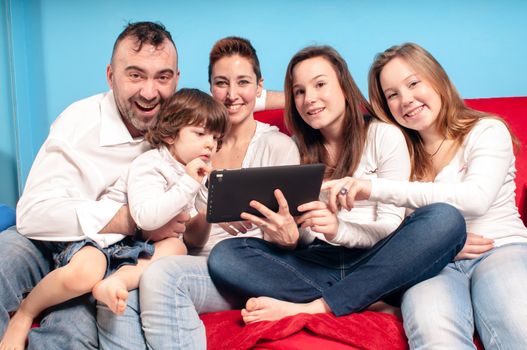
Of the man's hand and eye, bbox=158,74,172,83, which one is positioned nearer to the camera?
the man's hand

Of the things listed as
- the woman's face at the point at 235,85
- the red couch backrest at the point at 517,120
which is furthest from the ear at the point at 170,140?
the red couch backrest at the point at 517,120

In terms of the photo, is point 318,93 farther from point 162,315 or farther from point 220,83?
point 162,315

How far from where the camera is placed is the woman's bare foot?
4.58 ft

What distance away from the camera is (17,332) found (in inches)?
55.8

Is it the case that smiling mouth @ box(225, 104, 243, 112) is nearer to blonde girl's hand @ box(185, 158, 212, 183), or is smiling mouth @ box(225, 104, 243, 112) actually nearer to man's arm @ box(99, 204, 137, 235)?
blonde girl's hand @ box(185, 158, 212, 183)

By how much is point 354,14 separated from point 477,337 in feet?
4.80

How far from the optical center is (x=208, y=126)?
5.41 ft

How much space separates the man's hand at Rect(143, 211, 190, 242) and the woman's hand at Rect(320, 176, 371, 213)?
0.37 metres

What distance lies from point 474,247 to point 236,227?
61 cm

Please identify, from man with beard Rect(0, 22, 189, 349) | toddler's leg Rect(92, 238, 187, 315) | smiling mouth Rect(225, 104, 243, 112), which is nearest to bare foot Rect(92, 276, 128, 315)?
toddler's leg Rect(92, 238, 187, 315)

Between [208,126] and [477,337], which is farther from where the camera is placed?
[208,126]

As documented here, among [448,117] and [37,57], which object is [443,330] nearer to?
[448,117]

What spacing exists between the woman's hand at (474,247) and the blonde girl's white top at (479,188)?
5 centimetres

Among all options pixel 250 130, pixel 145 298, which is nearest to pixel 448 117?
pixel 250 130
